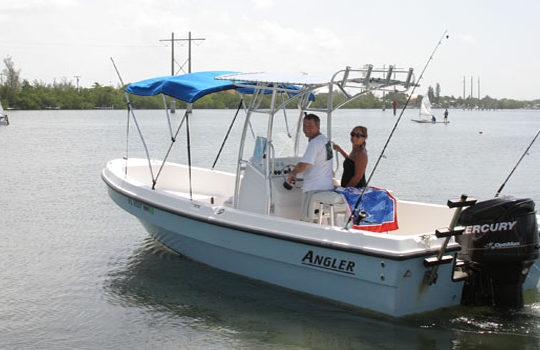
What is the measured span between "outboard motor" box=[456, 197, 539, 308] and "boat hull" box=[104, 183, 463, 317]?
0.25 metres

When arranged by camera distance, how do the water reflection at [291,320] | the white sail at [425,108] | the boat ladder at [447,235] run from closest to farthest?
1. the boat ladder at [447,235]
2. the water reflection at [291,320]
3. the white sail at [425,108]

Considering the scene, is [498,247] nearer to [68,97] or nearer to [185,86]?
[185,86]

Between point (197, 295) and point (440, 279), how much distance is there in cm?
282

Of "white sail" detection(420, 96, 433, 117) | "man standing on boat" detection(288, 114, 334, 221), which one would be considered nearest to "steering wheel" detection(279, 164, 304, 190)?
"man standing on boat" detection(288, 114, 334, 221)

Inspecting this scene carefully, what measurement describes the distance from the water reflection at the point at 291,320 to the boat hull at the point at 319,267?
198 mm

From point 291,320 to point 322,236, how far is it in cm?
99

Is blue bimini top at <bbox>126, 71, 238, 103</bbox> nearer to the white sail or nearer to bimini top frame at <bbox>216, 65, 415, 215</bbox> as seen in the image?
bimini top frame at <bbox>216, 65, 415, 215</bbox>

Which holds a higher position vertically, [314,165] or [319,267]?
[314,165]

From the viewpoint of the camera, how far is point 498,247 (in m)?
6.16

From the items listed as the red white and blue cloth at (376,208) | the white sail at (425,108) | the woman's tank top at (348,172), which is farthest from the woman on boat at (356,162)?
the white sail at (425,108)

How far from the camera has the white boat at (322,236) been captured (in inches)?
242

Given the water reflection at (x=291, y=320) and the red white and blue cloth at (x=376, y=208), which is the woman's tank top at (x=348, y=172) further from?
the water reflection at (x=291, y=320)

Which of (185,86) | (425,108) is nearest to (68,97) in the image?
(425,108)

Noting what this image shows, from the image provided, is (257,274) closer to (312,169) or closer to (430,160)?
(312,169)
